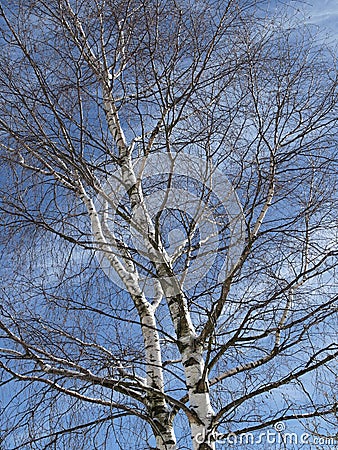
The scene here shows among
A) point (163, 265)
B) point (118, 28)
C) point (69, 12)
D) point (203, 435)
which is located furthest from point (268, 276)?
point (69, 12)

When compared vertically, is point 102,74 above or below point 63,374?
above

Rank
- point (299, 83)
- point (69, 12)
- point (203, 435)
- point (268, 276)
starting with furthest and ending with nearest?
point (69, 12), point (299, 83), point (268, 276), point (203, 435)

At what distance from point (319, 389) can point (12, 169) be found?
2.77m

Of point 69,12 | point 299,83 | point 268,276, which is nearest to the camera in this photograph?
point 268,276

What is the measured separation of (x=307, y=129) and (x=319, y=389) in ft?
5.96

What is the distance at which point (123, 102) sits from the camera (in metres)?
4.69

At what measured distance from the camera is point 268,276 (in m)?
3.85

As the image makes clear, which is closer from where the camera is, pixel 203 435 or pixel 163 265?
pixel 203 435

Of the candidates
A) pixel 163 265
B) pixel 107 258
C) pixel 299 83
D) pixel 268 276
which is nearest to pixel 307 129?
pixel 299 83

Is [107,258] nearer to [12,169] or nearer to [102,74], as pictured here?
[12,169]

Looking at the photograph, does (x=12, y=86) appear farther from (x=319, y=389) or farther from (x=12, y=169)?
(x=319, y=389)

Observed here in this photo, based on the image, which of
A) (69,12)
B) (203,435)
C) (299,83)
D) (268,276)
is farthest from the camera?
(69,12)

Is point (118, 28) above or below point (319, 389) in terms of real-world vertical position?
above

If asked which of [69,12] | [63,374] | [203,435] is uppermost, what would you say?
[69,12]
